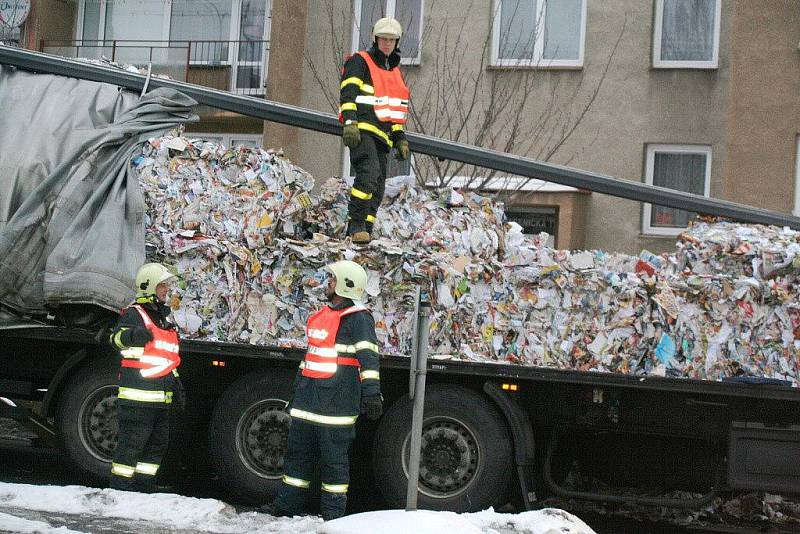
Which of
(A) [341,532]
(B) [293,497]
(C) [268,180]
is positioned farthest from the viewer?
(C) [268,180]

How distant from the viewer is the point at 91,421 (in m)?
8.94

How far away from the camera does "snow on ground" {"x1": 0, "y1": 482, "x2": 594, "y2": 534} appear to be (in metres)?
6.40

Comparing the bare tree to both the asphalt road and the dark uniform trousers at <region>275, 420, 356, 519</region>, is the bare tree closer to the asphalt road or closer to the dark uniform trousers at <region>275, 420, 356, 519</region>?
the asphalt road

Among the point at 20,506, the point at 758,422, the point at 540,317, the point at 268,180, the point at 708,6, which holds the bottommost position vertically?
the point at 20,506

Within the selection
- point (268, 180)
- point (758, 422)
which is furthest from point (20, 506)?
point (758, 422)

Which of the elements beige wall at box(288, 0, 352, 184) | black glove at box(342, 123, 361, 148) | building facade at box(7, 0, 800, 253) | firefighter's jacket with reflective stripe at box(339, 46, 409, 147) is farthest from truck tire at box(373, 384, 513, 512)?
beige wall at box(288, 0, 352, 184)

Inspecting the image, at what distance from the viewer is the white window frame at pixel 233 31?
2125 cm

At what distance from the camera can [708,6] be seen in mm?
18641

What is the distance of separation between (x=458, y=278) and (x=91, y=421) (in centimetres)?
305

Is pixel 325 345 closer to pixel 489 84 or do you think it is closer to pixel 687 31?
pixel 489 84

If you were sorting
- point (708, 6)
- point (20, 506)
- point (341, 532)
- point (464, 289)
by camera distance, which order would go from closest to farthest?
point (341, 532), point (20, 506), point (464, 289), point (708, 6)

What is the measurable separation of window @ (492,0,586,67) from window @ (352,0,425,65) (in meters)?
1.34

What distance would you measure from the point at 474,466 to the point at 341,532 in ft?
6.69

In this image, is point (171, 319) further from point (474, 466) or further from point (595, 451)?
point (595, 451)
